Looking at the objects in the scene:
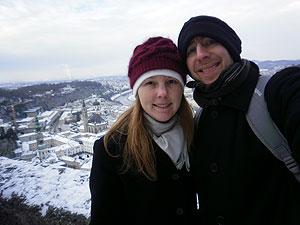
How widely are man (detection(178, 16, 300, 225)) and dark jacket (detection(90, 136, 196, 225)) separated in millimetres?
143

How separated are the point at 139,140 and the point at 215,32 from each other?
726mm

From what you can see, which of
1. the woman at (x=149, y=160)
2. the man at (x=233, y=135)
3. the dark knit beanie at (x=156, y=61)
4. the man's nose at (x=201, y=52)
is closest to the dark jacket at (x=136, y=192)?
the woman at (x=149, y=160)

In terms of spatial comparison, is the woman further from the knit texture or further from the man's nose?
the man's nose

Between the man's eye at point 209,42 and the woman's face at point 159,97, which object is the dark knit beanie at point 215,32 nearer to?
the man's eye at point 209,42

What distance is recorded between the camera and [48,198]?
2.19m

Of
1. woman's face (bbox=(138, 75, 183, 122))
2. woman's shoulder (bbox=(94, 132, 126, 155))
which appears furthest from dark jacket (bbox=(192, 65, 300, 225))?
woman's shoulder (bbox=(94, 132, 126, 155))

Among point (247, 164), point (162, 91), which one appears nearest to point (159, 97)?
point (162, 91)

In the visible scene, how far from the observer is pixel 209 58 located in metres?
1.04

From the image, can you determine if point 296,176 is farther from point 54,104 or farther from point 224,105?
point 54,104

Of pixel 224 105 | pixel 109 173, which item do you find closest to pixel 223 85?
pixel 224 105

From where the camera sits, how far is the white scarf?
1167mm

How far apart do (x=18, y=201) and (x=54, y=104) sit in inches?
1795

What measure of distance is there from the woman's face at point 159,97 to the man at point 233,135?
0.14 m

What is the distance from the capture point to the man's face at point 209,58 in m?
1.02
